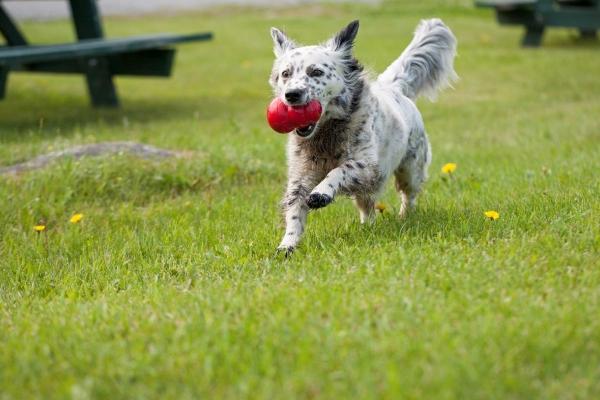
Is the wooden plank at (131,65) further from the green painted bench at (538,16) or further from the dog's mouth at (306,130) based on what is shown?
the green painted bench at (538,16)

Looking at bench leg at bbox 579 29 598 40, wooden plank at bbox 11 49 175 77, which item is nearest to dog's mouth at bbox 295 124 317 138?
wooden plank at bbox 11 49 175 77

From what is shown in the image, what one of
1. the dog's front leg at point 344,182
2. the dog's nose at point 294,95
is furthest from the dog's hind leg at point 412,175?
the dog's nose at point 294,95

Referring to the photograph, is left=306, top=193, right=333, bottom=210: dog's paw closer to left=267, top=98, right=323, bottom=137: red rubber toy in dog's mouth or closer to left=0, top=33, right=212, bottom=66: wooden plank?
left=267, top=98, right=323, bottom=137: red rubber toy in dog's mouth

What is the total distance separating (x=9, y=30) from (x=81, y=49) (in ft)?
7.69

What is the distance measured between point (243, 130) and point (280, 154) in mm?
1800

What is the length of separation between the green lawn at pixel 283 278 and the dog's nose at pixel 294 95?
2.64ft

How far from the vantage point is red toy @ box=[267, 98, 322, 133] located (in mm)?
4570

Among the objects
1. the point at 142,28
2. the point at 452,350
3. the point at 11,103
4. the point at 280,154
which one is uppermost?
the point at 452,350

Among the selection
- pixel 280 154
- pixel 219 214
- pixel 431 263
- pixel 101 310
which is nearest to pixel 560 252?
pixel 431 263

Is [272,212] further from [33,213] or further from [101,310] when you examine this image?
[101,310]

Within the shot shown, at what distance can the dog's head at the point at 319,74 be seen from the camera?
4.68 m

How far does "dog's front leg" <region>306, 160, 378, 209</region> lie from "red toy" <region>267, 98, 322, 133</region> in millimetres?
344

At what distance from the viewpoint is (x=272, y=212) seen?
19.0 feet

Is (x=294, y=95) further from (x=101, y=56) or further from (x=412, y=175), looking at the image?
(x=101, y=56)
